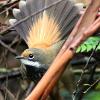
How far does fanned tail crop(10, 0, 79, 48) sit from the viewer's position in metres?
1.57

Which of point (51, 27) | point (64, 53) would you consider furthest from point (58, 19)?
point (64, 53)

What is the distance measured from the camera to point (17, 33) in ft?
5.93

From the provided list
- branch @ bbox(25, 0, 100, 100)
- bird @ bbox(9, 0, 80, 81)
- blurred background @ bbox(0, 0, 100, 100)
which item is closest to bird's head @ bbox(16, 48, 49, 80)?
bird @ bbox(9, 0, 80, 81)

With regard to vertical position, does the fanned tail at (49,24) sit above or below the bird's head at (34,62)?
above

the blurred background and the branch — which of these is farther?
the blurred background

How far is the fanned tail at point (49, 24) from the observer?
1.57 metres

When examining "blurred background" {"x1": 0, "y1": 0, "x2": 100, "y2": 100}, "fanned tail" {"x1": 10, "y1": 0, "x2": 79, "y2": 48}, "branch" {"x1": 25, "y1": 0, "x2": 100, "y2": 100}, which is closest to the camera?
"branch" {"x1": 25, "y1": 0, "x2": 100, "y2": 100}

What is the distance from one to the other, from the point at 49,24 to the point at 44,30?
0.19ft

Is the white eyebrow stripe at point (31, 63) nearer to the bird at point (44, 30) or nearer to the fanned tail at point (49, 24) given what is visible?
the bird at point (44, 30)

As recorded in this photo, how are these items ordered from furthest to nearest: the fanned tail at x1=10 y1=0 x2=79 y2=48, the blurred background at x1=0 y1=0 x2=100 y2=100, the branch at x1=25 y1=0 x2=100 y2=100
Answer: the fanned tail at x1=10 y1=0 x2=79 y2=48, the blurred background at x1=0 y1=0 x2=100 y2=100, the branch at x1=25 y1=0 x2=100 y2=100

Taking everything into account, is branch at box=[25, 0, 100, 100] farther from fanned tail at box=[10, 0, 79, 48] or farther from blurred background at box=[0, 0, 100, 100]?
fanned tail at box=[10, 0, 79, 48]

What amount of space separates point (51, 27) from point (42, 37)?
8 centimetres

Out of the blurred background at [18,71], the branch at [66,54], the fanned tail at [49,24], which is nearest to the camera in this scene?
the branch at [66,54]

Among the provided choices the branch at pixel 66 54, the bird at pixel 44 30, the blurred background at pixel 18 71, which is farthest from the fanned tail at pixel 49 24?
the branch at pixel 66 54
